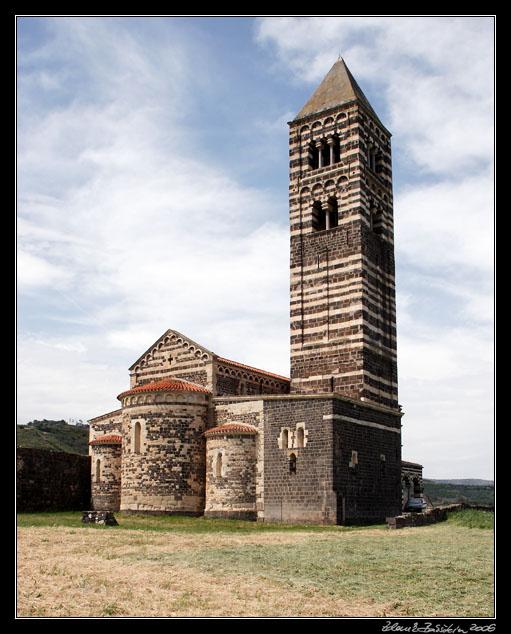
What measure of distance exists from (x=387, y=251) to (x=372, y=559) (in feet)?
84.7

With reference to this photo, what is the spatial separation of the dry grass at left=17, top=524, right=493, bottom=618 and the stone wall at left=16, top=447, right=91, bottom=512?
1191cm

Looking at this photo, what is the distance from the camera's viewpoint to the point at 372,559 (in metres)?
15.4

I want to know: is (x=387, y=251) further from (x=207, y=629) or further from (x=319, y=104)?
(x=207, y=629)

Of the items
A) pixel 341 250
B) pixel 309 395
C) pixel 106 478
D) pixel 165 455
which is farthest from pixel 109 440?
pixel 341 250

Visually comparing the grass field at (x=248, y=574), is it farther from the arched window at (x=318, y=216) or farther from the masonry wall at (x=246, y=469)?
the arched window at (x=318, y=216)

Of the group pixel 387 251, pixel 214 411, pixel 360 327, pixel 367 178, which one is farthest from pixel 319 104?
pixel 214 411

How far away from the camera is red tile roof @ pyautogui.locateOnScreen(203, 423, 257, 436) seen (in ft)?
97.6

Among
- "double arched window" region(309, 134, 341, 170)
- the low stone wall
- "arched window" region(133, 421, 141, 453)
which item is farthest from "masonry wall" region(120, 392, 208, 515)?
"double arched window" region(309, 134, 341, 170)

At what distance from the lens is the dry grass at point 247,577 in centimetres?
1016

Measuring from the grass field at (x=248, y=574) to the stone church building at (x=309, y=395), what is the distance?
266 inches

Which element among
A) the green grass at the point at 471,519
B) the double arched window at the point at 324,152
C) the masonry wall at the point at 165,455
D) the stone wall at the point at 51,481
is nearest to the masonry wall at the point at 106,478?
the stone wall at the point at 51,481

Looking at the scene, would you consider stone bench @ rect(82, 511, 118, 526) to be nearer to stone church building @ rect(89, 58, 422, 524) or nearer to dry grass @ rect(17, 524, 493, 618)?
dry grass @ rect(17, 524, 493, 618)

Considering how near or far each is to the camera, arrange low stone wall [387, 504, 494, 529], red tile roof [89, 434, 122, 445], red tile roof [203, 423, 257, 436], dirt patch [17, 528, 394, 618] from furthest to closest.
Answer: red tile roof [89, 434, 122, 445]
red tile roof [203, 423, 257, 436]
low stone wall [387, 504, 494, 529]
dirt patch [17, 528, 394, 618]

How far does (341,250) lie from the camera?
117ft
